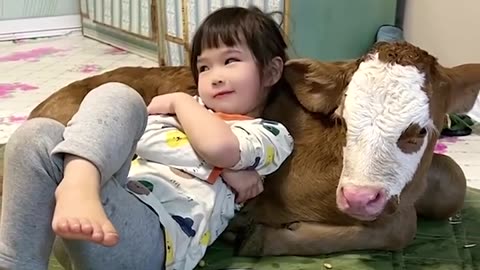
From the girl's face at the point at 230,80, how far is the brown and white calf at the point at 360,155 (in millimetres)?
73

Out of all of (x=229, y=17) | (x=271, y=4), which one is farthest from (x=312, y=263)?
(x=271, y=4)

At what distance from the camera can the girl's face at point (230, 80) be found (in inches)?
46.0

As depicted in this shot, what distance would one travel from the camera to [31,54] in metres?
3.06

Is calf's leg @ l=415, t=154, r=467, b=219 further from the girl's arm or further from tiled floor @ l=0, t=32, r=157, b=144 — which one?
tiled floor @ l=0, t=32, r=157, b=144

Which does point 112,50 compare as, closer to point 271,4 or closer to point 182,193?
point 271,4

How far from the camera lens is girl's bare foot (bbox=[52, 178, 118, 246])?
80 centimetres

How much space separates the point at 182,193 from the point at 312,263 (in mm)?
233

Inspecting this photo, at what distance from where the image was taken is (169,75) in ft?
4.71

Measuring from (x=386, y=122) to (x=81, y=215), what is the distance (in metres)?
0.43

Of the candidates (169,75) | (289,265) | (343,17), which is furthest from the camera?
(343,17)

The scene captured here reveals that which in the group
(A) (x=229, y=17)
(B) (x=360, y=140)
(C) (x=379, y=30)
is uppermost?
(A) (x=229, y=17)

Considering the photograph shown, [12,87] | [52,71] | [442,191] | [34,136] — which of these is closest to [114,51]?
[52,71]

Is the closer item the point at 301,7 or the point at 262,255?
the point at 262,255

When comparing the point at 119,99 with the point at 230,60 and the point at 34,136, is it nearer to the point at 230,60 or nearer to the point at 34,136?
the point at 34,136
